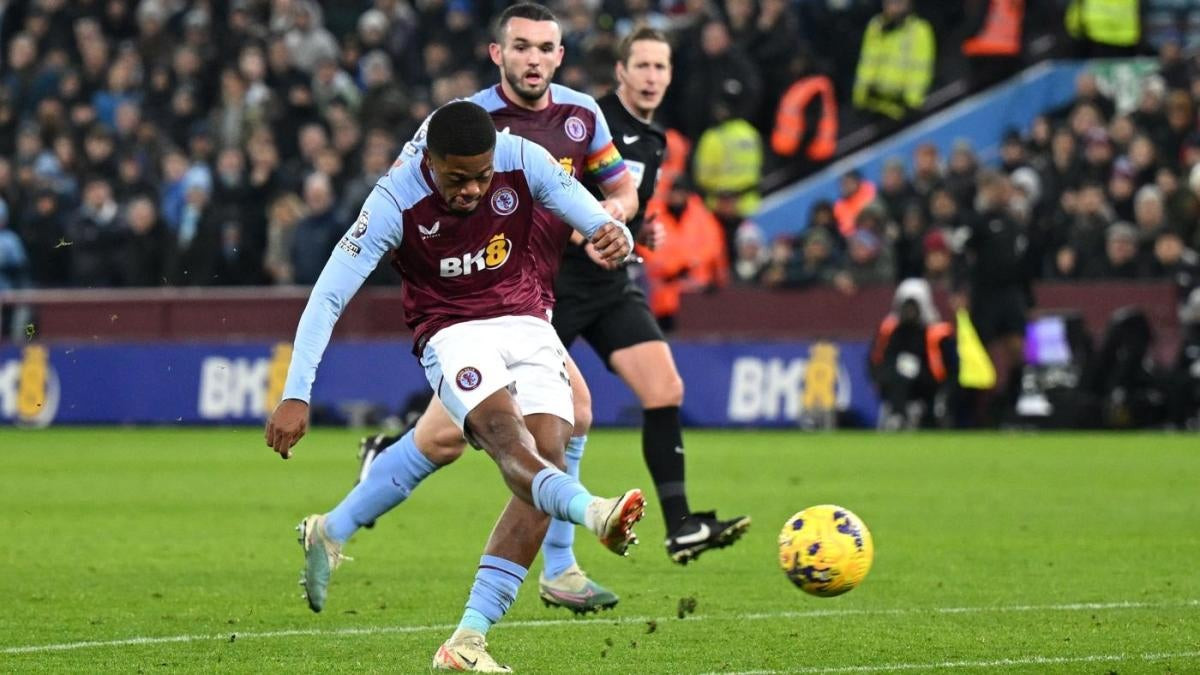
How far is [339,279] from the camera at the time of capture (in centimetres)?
708

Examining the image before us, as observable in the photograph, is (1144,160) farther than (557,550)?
Yes

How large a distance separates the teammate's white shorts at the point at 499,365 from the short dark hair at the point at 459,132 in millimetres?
710

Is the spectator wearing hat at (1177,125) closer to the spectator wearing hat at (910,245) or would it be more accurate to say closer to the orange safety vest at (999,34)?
the spectator wearing hat at (910,245)

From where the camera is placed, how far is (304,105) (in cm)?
2562

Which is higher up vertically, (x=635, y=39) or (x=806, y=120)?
(x=635, y=39)

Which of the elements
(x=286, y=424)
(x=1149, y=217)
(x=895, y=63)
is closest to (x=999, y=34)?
(x=895, y=63)

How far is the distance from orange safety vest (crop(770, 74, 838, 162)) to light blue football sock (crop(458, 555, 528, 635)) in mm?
17170

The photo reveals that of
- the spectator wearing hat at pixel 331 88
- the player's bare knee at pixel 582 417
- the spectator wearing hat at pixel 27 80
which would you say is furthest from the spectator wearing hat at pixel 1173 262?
the spectator wearing hat at pixel 27 80

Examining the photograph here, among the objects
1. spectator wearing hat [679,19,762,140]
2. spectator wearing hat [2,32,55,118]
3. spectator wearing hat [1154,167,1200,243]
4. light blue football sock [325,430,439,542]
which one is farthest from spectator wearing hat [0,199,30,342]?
light blue football sock [325,430,439,542]

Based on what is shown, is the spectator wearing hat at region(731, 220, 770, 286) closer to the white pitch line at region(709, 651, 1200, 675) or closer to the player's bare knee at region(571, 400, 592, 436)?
the player's bare knee at region(571, 400, 592, 436)

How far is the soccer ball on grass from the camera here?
7.45 meters

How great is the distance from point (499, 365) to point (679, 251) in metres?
13.6

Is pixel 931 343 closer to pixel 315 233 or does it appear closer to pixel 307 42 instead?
pixel 315 233

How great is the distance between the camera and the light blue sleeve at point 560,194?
23.8 ft
